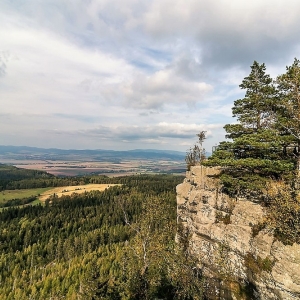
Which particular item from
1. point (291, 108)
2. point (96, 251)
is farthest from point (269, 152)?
point (96, 251)

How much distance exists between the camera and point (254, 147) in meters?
22.0

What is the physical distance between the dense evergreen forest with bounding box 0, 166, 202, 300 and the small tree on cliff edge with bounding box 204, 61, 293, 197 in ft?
37.9

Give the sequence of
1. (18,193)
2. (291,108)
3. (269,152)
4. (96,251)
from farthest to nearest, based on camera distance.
Result: (18,193) → (96,251) → (269,152) → (291,108)

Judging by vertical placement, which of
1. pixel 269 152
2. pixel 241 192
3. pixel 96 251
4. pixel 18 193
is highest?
pixel 269 152

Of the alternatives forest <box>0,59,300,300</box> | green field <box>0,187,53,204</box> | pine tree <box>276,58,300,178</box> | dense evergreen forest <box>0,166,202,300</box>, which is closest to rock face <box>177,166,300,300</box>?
forest <box>0,59,300,300</box>

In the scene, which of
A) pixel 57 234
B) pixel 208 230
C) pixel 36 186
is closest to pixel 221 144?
pixel 208 230

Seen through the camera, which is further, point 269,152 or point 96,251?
point 96,251

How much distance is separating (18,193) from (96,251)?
122 m

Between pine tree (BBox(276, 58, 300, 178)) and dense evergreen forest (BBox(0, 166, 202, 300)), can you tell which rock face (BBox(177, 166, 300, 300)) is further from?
pine tree (BBox(276, 58, 300, 178))

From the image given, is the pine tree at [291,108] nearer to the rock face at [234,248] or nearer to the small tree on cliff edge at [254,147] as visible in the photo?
the small tree on cliff edge at [254,147]

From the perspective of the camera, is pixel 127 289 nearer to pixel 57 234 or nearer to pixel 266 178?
pixel 266 178

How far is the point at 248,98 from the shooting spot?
85.1 feet

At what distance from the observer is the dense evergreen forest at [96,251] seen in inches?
1032

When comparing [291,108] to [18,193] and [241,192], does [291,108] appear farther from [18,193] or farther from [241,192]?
[18,193]
